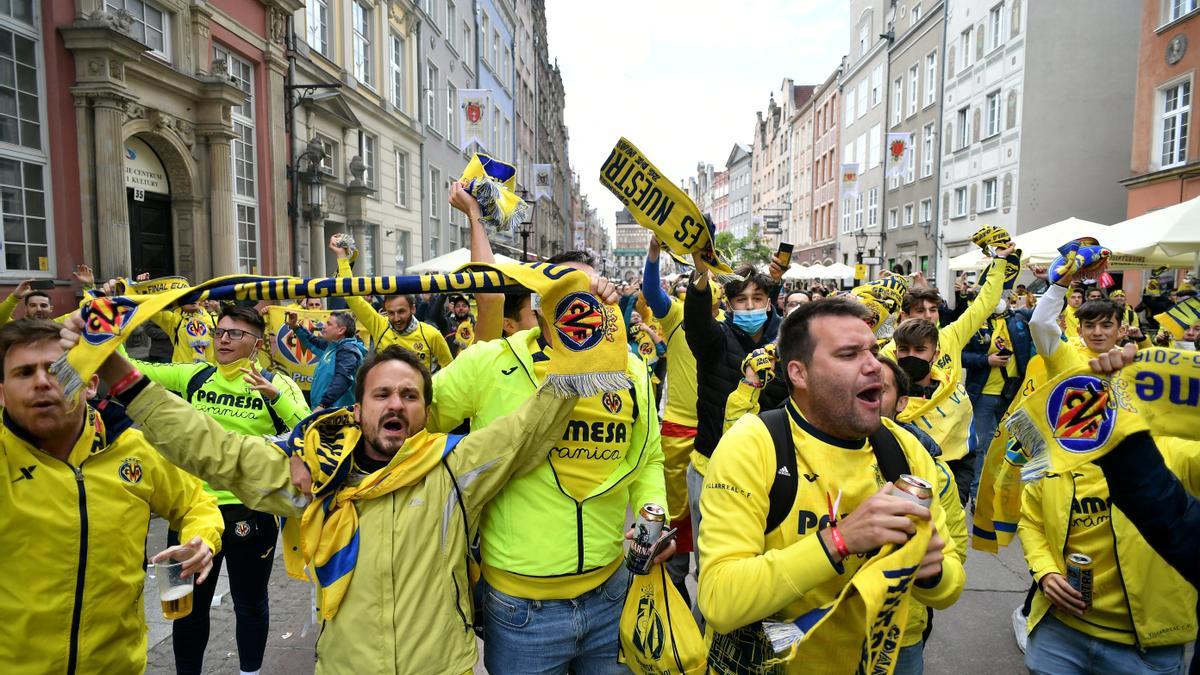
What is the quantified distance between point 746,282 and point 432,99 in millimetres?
22102

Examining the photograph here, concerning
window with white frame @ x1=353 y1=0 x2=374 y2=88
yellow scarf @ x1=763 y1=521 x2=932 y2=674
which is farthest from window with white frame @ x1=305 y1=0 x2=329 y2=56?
yellow scarf @ x1=763 y1=521 x2=932 y2=674

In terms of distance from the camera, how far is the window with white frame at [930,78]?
106ft

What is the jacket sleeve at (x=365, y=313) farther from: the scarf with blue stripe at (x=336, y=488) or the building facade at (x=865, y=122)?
the building facade at (x=865, y=122)

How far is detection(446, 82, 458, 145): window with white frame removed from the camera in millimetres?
25953

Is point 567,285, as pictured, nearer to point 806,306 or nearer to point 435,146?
point 806,306

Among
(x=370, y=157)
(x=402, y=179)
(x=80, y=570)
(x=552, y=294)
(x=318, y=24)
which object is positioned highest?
(x=318, y=24)

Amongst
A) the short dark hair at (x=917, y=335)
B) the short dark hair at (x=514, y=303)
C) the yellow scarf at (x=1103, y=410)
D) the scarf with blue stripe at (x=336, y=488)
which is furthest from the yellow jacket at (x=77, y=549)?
the short dark hair at (x=917, y=335)

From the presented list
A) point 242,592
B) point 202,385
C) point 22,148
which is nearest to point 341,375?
point 202,385

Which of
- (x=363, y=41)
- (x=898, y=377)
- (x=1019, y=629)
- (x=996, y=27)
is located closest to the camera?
(x=898, y=377)

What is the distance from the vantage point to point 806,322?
2168 mm

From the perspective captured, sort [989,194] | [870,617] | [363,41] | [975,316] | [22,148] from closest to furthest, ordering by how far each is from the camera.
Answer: [870,617] < [975,316] < [22,148] < [363,41] < [989,194]

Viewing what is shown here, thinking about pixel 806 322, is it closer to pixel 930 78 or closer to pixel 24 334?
pixel 24 334

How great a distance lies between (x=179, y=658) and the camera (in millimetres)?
3395

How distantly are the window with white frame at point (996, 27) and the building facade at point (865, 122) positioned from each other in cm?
988
